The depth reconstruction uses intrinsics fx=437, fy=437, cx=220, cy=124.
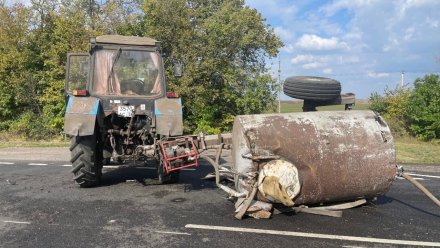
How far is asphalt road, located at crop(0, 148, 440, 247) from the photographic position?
16.0 feet

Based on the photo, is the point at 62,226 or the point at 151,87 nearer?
the point at 62,226

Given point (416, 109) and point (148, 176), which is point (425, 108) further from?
point (148, 176)

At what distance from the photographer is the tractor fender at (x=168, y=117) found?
23.3 ft

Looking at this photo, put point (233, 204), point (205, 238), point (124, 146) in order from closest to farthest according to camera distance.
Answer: point (205, 238) < point (233, 204) < point (124, 146)

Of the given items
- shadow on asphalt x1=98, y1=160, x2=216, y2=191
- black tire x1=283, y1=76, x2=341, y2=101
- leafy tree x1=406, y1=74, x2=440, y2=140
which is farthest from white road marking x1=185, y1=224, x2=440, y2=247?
leafy tree x1=406, y1=74, x2=440, y2=140

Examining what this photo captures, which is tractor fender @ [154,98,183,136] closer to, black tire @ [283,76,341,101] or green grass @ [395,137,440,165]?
black tire @ [283,76,341,101]

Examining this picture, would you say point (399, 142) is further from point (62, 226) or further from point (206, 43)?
point (62, 226)

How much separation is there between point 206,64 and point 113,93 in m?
9.78

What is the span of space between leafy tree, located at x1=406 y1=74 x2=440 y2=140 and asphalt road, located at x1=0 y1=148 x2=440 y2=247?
10.9m

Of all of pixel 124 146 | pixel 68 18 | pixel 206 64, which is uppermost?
pixel 68 18

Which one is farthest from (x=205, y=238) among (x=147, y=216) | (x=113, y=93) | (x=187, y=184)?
(x=113, y=93)

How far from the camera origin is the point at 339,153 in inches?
223

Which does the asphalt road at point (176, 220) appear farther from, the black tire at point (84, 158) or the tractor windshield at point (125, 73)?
the tractor windshield at point (125, 73)

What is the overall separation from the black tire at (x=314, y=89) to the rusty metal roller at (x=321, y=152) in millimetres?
987
